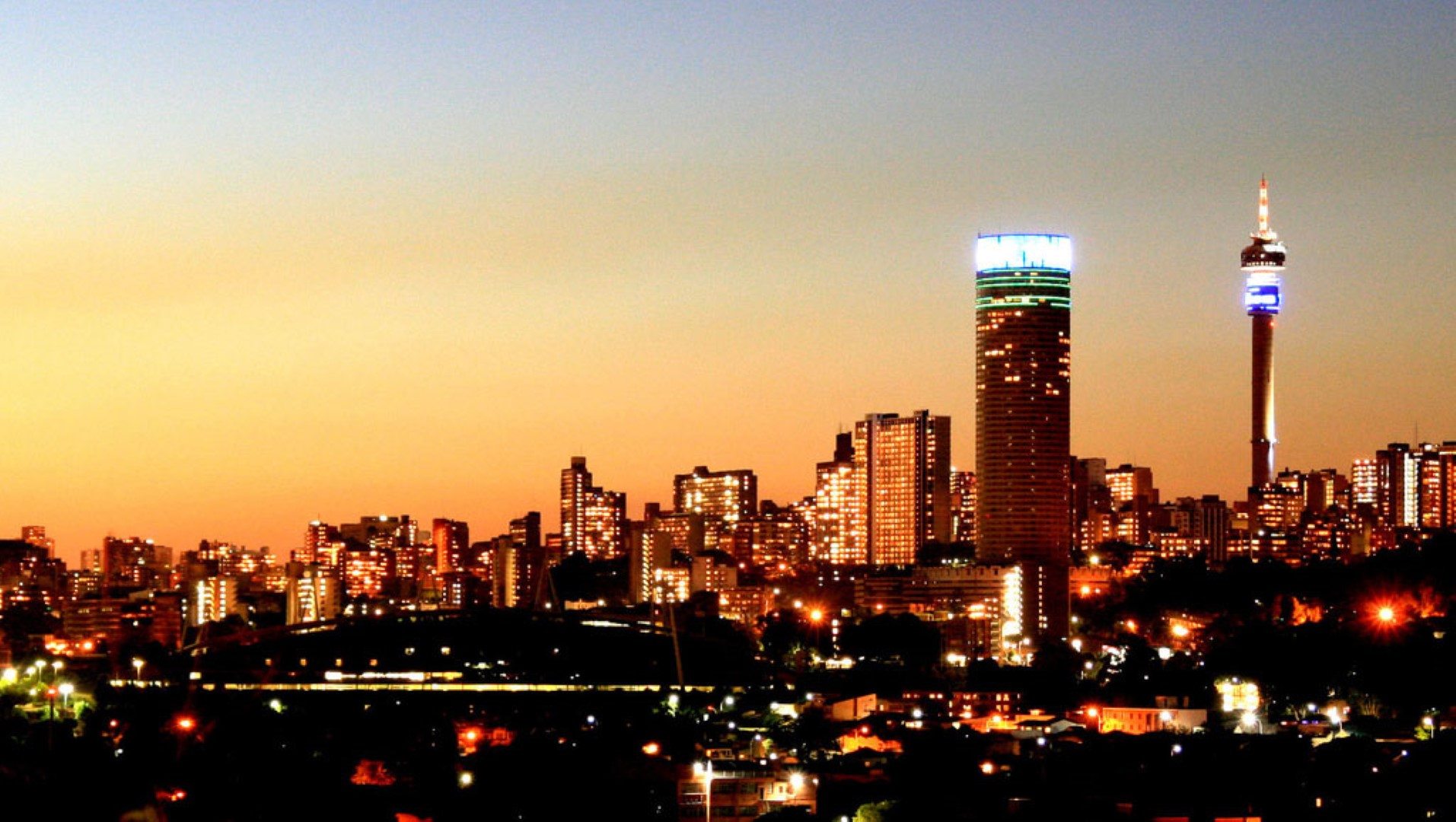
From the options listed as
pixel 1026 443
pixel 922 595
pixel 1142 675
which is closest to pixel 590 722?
pixel 1142 675

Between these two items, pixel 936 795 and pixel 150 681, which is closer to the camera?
pixel 936 795

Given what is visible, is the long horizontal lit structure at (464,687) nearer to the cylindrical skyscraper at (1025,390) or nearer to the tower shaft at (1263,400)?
the cylindrical skyscraper at (1025,390)

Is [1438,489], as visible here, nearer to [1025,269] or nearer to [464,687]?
[1025,269]

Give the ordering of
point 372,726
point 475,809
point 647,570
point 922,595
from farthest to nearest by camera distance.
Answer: point 647,570 < point 922,595 < point 372,726 < point 475,809

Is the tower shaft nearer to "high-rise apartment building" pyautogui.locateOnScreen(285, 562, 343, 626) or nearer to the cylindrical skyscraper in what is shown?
the cylindrical skyscraper

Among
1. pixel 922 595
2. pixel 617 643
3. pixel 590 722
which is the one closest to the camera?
pixel 590 722

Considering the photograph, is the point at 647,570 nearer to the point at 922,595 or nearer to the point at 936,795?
the point at 922,595
